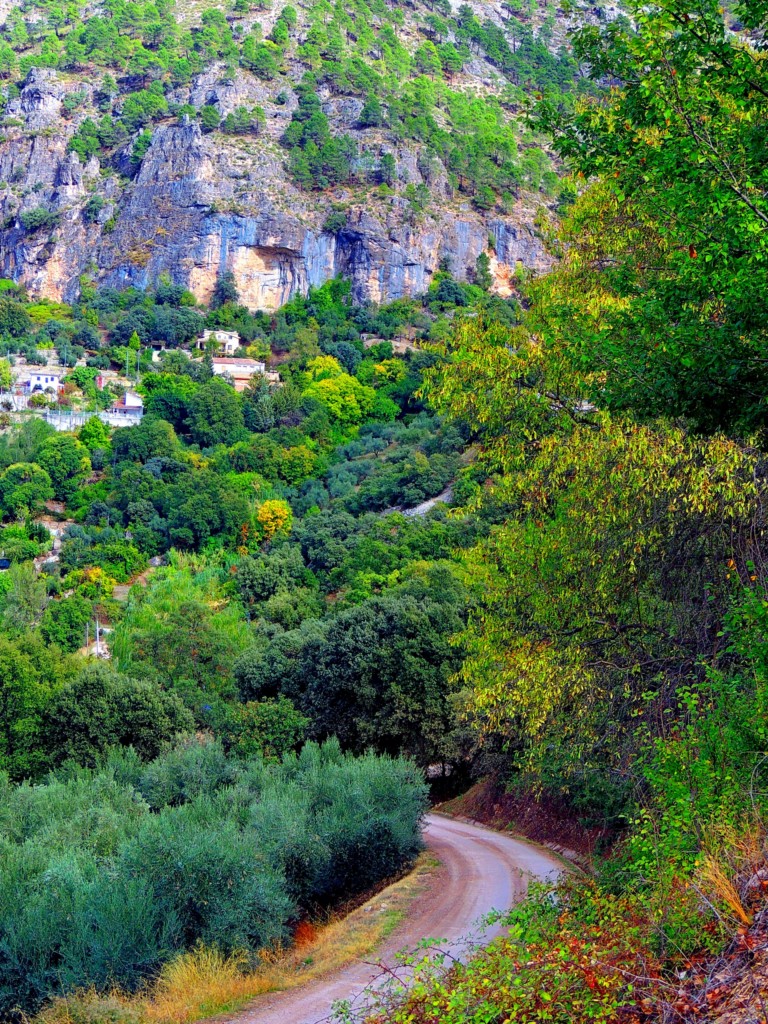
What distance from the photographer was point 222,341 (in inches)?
4373

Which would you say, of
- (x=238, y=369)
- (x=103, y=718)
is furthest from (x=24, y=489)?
(x=103, y=718)

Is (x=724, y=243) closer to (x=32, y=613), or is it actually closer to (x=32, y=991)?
(x=32, y=991)

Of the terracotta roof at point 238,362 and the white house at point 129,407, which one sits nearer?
the white house at point 129,407

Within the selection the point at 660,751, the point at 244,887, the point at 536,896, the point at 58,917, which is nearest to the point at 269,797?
the point at 244,887

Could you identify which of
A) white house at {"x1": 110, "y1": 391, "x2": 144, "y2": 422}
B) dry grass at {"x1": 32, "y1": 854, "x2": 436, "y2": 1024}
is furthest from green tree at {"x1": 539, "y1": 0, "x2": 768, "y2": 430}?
white house at {"x1": 110, "y1": 391, "x2": 144, "y2": 422}

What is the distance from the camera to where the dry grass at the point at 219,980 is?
8.84 m

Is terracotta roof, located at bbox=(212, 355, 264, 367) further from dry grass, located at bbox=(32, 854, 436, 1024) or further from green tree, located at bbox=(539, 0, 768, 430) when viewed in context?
green tree, located at bbox=(539, 0, 768, 430)

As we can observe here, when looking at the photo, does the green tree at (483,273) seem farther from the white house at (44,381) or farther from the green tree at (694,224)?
the green tree at (694,224)

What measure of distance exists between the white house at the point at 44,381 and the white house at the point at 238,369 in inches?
619

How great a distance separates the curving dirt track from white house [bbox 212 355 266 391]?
82701 millimetres

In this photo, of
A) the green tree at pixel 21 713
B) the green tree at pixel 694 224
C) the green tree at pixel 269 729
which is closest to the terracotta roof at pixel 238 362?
the green tree at pixel 21 713

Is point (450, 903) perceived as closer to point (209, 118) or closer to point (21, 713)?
point (21, 713)

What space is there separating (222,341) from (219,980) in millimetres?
105413

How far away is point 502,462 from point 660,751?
14.7 feet
